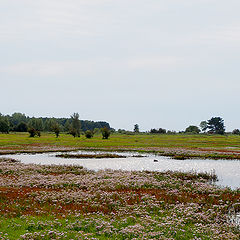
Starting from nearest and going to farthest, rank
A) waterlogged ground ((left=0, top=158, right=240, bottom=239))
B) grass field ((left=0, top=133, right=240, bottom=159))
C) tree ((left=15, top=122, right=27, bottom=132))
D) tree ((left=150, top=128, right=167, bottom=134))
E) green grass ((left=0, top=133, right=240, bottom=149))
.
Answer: waterlogged ground ((left=0, top=158, right=240, bottom=239)) < grass field ((left=0, top=133, right=240, bottom=159)) < green grass ((left=0, top=133, right=240, bottom=149)) < tree ((left=15, top=122, right=27, bottom=132)) < tree ((left=150, top=128, right=167, bottom=134))

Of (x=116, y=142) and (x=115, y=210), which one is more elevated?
(x=116, y=142)

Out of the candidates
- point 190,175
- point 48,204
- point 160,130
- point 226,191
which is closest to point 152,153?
→ point 190,175

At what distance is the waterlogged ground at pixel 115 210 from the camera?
12.8 metres

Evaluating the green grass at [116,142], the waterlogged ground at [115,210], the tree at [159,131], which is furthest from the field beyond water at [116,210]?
the tree at [159,131]

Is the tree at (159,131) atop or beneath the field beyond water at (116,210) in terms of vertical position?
atop

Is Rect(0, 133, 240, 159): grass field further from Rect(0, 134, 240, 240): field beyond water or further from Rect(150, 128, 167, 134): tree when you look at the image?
Rect(150, 128, 167, 134): tree

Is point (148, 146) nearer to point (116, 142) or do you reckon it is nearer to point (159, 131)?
point (116, 142)

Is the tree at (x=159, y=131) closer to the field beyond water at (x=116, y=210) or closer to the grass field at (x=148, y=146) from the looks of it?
the grass field at (x=148, y=146)

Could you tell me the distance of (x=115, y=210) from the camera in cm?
1695

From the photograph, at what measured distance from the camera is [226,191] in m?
22.1

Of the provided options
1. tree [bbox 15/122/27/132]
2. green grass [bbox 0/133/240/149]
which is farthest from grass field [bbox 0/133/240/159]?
tree [bbox 15/122/27/132]

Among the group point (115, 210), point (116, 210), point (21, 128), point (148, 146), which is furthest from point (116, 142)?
point (21, 128)

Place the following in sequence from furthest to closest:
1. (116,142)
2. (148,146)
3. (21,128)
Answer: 1. (21,128)
2. (116,142)
3. (148,146)

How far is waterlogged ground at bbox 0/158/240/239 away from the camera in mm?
12750
